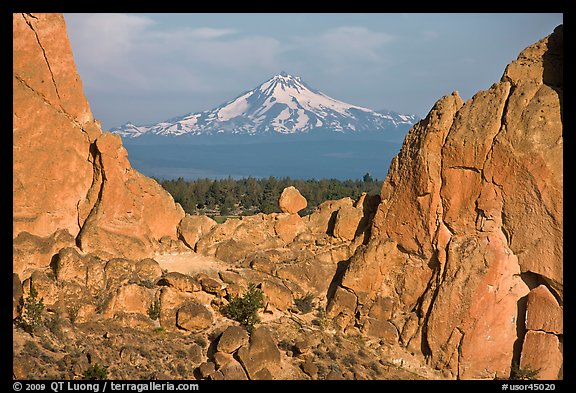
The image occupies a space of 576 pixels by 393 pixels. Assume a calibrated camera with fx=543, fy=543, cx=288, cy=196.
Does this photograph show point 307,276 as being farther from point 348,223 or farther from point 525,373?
point 525,373

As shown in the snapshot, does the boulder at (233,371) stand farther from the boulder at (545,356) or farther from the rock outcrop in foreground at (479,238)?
the boulder at (545,356)

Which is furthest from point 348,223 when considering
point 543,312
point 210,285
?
point 543,312

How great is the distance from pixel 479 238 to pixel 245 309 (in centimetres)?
1097

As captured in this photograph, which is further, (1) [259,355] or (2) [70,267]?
(2) [70,267]

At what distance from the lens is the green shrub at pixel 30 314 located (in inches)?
848

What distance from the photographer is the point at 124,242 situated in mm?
27172

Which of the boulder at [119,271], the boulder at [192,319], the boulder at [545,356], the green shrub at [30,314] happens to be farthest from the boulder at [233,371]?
the boulder at [545,356]

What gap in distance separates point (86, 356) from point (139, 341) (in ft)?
7.51

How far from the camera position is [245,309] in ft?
80.8

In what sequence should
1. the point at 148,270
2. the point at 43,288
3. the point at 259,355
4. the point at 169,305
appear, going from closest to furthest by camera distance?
the point at 259,355 → the point at 43,288 → the point at 169,305 → the point at 148,270

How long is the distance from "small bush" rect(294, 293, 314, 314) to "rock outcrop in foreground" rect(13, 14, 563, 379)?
0.45ft

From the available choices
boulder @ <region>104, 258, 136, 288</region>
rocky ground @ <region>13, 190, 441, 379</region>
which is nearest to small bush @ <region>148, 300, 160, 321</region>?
rocky ground @ <region>13, 190, 441, 379</region>

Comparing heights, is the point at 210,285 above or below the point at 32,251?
below

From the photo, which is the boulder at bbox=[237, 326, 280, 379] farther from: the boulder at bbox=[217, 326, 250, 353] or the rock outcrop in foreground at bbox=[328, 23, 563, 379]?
the rock outcrop in foreground at bbox=[328, 23, 563, 379]
